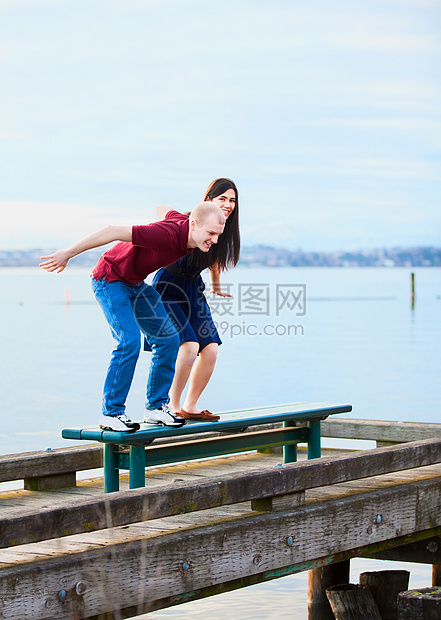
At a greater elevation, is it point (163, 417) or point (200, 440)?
point (163, 417)

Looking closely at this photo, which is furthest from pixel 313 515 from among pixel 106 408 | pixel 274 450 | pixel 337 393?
pixel 337 393

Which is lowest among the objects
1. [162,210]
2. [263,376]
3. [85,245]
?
[263,376]

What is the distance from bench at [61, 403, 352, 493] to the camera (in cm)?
544

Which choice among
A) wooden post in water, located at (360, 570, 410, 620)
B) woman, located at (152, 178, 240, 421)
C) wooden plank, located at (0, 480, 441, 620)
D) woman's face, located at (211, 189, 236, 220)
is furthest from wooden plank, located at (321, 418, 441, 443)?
woman's face, located at (211, 189, 236, 220)

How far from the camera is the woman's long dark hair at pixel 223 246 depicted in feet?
20.5

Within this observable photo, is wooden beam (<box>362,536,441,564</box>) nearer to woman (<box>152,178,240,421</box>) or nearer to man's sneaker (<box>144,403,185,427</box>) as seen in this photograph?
woman (<box>152,178,240,421</box>)

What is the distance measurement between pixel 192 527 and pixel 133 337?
1.12m

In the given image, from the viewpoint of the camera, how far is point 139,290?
5684 mm

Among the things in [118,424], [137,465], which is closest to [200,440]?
[137,465]

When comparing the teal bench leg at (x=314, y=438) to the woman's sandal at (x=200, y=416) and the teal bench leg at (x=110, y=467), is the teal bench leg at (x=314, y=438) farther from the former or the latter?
the teal bench leg at (x=110, y=467)

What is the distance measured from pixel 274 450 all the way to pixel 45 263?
3.64 m

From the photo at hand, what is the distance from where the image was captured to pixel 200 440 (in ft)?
19.9

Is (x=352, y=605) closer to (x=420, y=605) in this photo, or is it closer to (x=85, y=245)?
(x=420, y=605)

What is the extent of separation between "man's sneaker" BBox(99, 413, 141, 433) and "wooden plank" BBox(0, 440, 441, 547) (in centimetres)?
52
